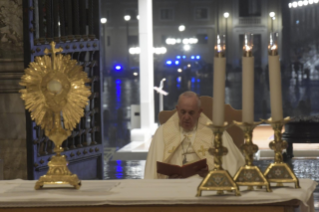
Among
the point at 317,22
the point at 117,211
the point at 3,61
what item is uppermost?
the point at 317,22

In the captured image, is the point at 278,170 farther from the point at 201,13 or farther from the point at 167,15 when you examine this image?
the point at 167,15

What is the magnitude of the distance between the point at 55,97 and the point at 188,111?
185 centimetres

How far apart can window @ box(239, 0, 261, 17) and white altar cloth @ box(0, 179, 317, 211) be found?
4349 cm

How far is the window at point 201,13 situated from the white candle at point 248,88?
4443cm

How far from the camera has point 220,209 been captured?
2.49 metres

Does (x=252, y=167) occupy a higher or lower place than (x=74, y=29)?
lower

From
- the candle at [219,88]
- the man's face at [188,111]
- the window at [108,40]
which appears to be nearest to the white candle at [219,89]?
the candle at [219,88]

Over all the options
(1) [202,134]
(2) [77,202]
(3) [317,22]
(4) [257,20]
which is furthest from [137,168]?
(4) [257,20]

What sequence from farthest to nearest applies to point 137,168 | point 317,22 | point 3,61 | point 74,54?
point 317,22 → point 137,168 → point 74,54 → point 3,61

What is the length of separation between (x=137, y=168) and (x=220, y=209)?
7796 millimetres

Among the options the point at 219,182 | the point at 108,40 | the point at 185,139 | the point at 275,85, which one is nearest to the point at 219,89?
the point at 275,85

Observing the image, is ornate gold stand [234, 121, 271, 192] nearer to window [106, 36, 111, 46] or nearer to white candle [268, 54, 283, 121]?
white candle [268, 54, 283, 121]

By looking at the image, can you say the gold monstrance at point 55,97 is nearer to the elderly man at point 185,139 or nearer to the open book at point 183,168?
the open book at point 183,168

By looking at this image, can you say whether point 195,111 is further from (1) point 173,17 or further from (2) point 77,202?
(1) point 173,17
